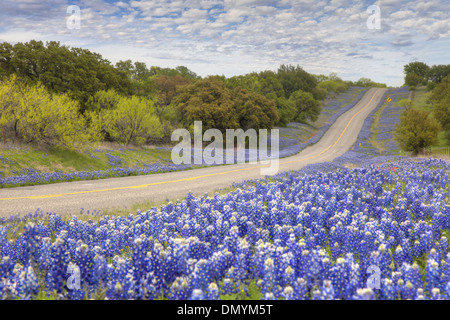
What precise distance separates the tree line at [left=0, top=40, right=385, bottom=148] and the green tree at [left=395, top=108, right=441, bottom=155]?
1977 cm

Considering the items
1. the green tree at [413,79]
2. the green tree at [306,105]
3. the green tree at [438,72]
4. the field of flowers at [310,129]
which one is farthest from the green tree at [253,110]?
the green tree at [413,79]

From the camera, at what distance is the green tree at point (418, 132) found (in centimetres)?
4053

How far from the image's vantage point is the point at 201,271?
485 centimetres

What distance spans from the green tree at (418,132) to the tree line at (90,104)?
64.9 feet

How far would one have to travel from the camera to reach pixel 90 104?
4016cm

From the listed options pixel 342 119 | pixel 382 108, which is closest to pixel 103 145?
pixel 342 119

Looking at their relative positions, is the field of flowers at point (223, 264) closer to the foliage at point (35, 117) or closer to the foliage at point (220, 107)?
the foliage at point (35, 117)

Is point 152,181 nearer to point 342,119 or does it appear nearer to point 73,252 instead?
point 73,252

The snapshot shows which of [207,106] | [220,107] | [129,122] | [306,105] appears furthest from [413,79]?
[129,122]

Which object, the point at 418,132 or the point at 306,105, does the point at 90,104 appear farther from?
the point at 306,105

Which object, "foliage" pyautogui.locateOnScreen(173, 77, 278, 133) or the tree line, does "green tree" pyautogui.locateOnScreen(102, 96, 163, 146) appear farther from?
"foliage" pyautogui.locateOnScreen(173, 77, 278, 133)

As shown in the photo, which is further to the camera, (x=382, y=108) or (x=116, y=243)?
(x=382, y=108)

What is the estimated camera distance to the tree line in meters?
24.8
